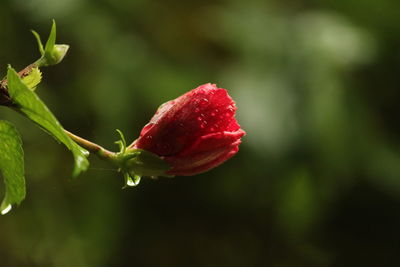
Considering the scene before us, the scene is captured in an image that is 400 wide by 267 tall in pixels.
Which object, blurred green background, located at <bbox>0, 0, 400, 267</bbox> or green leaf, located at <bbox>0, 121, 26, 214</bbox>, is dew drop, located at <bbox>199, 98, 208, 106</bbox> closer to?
green leaf, located at <bbox>0, 121, 26, 214</bbox>

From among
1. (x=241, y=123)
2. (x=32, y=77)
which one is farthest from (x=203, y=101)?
(x=241, y=123)

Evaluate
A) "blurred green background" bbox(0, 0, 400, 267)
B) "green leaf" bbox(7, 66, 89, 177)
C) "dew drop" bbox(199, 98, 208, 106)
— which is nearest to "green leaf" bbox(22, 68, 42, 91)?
"green leaf" bbox(7, 66, 89, 177)

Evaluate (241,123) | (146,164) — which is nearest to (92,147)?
(146,164)

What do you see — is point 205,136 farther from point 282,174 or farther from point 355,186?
point 355,186

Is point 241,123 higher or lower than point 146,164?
lower

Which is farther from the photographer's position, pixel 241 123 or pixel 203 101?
pixel 241 123

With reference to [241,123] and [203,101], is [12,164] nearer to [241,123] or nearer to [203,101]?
[203,101]

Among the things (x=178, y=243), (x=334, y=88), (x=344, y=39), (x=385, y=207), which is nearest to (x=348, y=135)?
(x=334, y=88)
